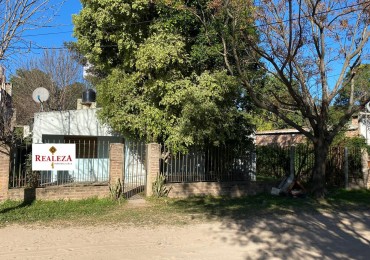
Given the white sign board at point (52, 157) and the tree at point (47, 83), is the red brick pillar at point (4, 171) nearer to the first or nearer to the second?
the white sign board at point (52, 157)

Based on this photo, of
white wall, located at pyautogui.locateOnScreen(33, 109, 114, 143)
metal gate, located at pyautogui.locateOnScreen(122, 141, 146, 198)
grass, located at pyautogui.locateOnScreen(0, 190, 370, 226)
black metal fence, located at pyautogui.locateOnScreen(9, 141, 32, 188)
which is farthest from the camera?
white wall, located at pyautogui.locateOnScreen(33, 109, 114, 143)

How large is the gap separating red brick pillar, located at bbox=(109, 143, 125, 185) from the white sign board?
3.83 feet

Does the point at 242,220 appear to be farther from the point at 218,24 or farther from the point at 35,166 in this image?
the point at 218,24

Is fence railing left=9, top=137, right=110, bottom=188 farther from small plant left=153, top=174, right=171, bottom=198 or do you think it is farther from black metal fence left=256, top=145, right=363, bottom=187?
black metal fence left=256, top=145, right=363, bottom=187

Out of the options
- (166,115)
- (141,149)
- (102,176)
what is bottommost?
(102,176)

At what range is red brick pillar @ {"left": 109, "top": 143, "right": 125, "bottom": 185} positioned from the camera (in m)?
12.4

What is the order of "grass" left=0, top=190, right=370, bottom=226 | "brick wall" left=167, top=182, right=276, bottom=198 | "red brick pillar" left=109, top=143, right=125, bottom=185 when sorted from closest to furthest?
"grass" left=0, top=190, right=370, bottom=226 → "red brick pillar" left=109, top=143, right=125, bottom=185 → "brick wall" left=167, top=182, right=276, bottom=198

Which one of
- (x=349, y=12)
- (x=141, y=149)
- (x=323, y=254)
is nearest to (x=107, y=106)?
(x=141, y=149)

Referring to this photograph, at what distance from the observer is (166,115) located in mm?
A: 14078

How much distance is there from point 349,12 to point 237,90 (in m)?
4.59

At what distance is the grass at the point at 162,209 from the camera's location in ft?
31.6

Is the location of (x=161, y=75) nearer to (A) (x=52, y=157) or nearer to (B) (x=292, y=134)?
(A) (x=52, y=157)

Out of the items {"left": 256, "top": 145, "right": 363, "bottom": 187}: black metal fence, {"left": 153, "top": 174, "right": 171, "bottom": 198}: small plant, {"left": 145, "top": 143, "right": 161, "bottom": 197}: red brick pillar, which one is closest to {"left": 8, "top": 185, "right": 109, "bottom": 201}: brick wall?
{"left": 145, "top": 143, "right": 161, "bottom": 197}: red brick pillar

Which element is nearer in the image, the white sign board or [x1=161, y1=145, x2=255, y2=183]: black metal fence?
the white sign board
